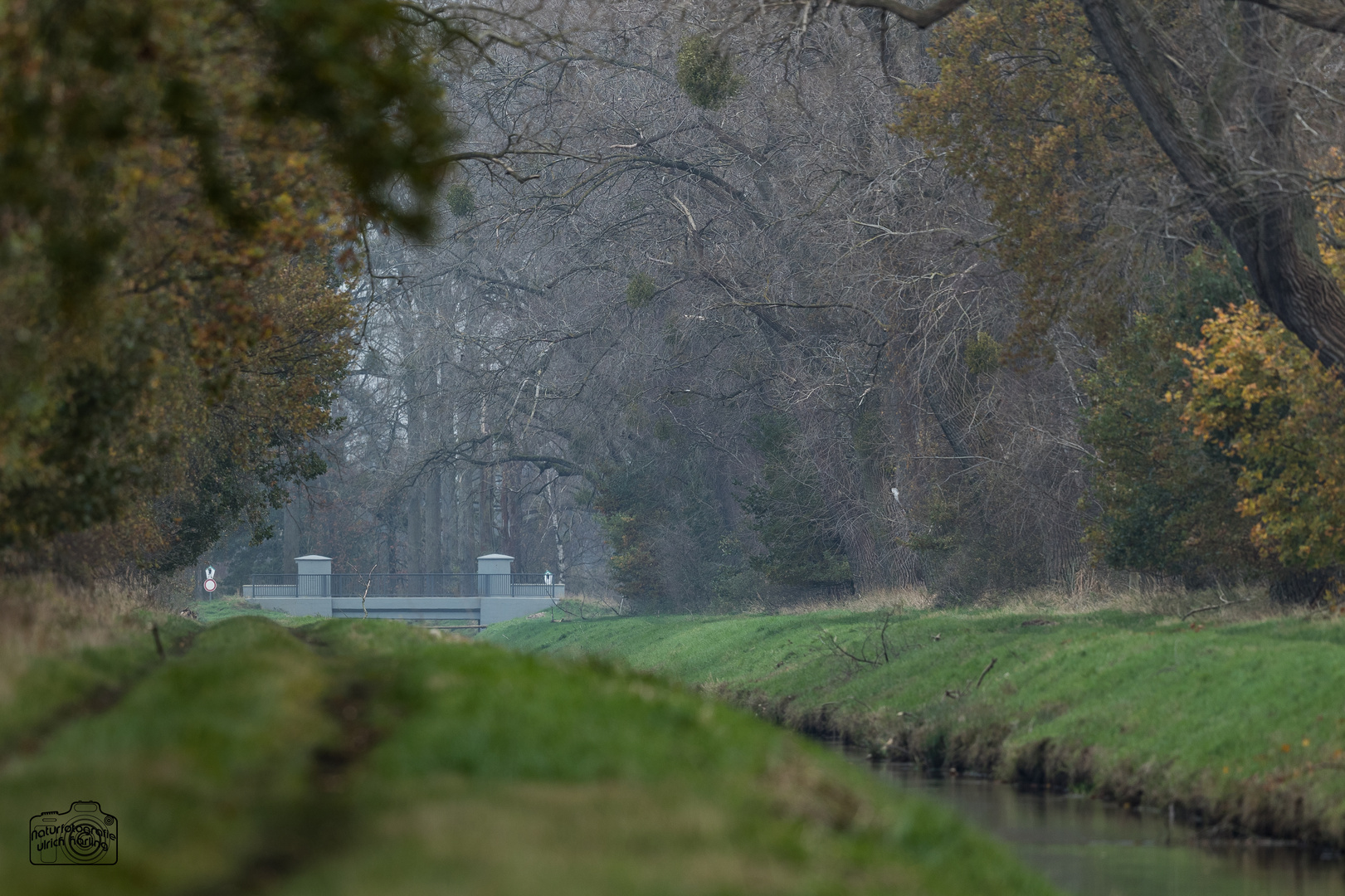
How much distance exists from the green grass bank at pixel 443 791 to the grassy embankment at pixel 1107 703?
6.52 metres

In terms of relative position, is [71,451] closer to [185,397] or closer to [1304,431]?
[185,397]

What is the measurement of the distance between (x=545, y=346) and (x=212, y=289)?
1908 inches

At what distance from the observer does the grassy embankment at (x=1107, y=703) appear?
18719 mm

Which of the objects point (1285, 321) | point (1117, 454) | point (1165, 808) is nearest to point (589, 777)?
point (1165, 808)

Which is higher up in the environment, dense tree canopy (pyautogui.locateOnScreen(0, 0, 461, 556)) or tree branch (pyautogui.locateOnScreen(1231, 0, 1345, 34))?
tree branch (pyautogui.locateOnScreen(1231, 0, 1345, 34))

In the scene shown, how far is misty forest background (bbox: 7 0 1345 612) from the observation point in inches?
553

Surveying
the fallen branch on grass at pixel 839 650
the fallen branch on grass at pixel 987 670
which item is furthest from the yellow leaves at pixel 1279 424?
the fallen branch on grass at pixel 839 650

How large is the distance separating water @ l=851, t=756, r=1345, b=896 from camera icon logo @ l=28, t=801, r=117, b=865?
9143 millimetres

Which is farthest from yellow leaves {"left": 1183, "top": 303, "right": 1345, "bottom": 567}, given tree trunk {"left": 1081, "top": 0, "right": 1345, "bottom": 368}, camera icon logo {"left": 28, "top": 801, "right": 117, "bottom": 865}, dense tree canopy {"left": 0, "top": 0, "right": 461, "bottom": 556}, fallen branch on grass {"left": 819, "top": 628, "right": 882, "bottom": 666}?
camera icon logo {"left": 28, "top": 801, "right": 117, "bottom": 865}

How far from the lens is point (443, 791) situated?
27.8ft

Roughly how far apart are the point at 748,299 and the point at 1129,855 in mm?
31513

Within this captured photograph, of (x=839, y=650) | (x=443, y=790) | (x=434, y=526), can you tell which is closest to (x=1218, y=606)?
(x=839, y=650)

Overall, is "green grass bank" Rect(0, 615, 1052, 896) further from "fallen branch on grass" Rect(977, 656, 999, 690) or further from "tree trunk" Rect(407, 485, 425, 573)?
"tree trunk" Rect(407, 485, 425, 573)

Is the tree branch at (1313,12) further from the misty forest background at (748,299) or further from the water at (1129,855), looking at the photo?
the water at (1129,855)
